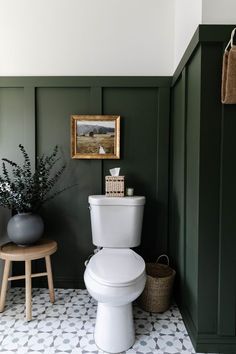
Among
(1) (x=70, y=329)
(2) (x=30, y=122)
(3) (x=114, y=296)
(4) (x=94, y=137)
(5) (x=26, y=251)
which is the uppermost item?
(2) (x=30, y=122)

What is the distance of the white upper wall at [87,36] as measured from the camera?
1998mm

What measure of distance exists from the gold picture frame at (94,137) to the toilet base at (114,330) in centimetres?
115

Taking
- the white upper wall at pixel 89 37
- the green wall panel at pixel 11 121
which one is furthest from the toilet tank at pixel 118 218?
the white upper wall at pixel 89 37

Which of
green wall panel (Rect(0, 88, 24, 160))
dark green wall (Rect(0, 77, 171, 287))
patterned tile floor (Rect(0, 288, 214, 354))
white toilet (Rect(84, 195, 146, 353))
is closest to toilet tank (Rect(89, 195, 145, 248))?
white toilet (Rect(84, 195, 146, 353))

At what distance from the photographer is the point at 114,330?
140cm

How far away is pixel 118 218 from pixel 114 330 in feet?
2.37

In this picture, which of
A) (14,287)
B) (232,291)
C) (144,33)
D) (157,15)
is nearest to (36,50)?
(144,33)

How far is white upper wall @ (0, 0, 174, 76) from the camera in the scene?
200 cm

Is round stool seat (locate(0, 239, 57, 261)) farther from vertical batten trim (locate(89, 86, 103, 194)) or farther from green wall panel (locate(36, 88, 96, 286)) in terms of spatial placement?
vertical batten trim (locate(89, 86, 103, 194))

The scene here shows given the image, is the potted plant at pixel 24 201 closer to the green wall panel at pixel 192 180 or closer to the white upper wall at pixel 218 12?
the green wall panel at pixel 192 180

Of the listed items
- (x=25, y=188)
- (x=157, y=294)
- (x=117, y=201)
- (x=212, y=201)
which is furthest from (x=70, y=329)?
(x=212, y=201)

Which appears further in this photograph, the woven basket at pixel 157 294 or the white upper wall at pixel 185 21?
the woven basket at pixel 157 294

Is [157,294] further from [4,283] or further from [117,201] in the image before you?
[4,283]

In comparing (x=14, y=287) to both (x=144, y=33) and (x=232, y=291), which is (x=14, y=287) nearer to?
(x=232, y=291)
